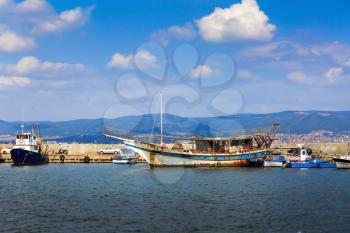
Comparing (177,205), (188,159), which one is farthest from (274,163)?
(177,205)

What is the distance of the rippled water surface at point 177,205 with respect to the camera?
104 ft

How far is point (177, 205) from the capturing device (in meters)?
A: 40.2

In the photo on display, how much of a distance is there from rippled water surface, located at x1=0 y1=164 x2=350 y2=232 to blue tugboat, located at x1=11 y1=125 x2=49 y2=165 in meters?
38.1

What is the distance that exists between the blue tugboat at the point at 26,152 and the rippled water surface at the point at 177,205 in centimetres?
3810

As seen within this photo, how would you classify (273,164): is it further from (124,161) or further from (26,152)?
(26,152)

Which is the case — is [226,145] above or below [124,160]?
above

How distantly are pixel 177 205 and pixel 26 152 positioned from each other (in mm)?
66468

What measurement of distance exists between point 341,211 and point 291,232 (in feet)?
28.5

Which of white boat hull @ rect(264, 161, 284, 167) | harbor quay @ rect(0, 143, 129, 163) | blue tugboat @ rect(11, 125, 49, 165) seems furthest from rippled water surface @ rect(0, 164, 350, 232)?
harbor quay @ rect(0, 143, 129, 163)

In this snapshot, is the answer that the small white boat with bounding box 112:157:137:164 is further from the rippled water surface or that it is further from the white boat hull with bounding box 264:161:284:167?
the rippled water surface

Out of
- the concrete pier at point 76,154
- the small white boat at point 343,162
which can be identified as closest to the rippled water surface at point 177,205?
the small white boat at point 343,162

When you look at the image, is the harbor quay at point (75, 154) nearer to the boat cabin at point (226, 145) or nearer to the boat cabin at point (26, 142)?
the boat cabin at point (26, 142)

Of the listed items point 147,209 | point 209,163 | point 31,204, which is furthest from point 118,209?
point 209,163

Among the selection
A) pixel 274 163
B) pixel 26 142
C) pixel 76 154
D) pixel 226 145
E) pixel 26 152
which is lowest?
pixel 274 163
